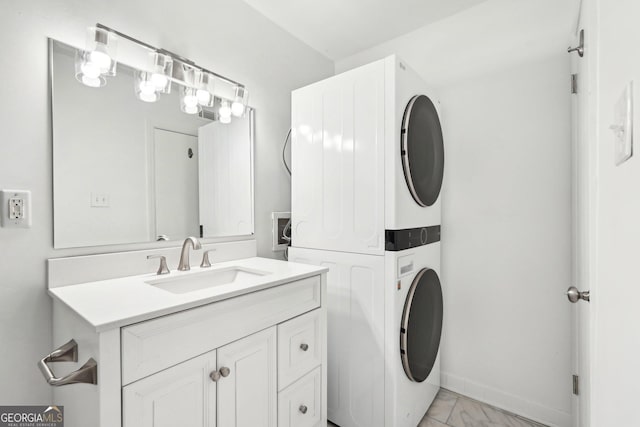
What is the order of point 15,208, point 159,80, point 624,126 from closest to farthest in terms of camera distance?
point 624,126
point 15,208
point 159,80

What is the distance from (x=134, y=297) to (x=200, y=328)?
0.79ft

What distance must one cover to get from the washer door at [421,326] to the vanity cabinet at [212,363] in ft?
1.35

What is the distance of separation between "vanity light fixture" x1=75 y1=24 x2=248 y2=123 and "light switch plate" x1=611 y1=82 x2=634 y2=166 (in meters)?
1.60

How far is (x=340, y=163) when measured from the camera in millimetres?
1633

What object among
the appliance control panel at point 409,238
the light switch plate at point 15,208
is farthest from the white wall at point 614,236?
the light switch plate at point 15,208

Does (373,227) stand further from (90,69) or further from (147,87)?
(90,69)

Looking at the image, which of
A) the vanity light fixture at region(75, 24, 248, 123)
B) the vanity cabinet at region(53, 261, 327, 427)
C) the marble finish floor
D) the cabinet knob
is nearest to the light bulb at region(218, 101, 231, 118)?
the vanity light fixture at region(75, 24, 248, 123)

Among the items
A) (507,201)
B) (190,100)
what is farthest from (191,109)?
(507,201)

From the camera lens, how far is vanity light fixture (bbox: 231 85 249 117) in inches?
70.0

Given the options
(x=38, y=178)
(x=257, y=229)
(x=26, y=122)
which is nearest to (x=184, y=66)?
(x=26, y=122)

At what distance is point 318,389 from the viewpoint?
56.2 inches

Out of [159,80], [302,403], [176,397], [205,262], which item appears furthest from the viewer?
[205,262]

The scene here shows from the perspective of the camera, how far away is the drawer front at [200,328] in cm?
83

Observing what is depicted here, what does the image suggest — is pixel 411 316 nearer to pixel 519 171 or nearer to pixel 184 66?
pixel 519 171
